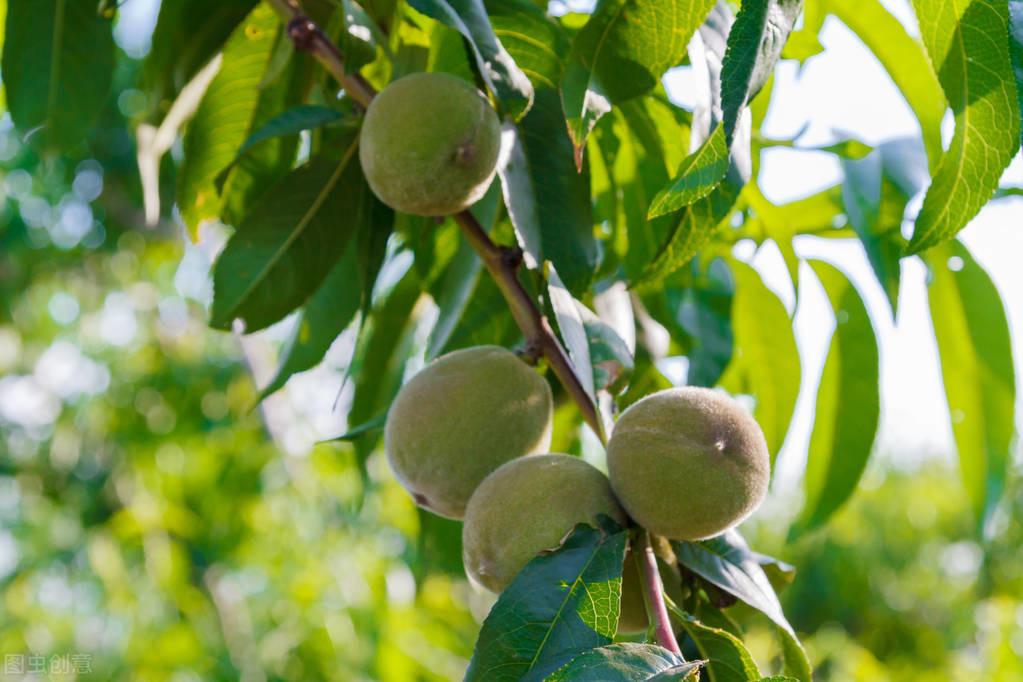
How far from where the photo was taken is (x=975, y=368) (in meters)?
1.42

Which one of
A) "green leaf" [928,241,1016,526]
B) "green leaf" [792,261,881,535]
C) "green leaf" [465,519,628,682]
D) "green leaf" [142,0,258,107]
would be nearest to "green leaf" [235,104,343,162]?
"green leaf" [142,0,258,107]

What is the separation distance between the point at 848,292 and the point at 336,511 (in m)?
4.14

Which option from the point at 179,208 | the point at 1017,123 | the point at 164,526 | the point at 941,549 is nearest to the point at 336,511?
the point at 164,526

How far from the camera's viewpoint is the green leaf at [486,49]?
835 millimetres

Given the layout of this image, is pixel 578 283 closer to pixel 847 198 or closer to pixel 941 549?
pixel 847 198

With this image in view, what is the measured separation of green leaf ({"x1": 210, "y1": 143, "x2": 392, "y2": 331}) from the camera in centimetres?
118

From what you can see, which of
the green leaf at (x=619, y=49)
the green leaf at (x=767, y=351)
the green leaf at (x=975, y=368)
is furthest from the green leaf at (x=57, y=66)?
the green leaf at (x=975, y=368)

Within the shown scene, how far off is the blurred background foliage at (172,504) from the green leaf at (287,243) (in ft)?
1.18

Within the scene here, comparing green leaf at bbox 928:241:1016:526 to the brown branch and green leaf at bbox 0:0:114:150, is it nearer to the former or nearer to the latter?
the brown branch

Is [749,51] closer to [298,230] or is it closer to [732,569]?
[732,569]

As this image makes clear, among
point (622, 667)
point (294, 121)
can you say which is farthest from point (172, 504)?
point (622, 667)

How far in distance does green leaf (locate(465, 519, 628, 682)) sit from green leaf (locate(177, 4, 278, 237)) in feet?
2.62

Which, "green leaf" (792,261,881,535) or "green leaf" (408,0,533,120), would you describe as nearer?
"green leaf" (408,0,533,120)

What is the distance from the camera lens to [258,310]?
119 cm
